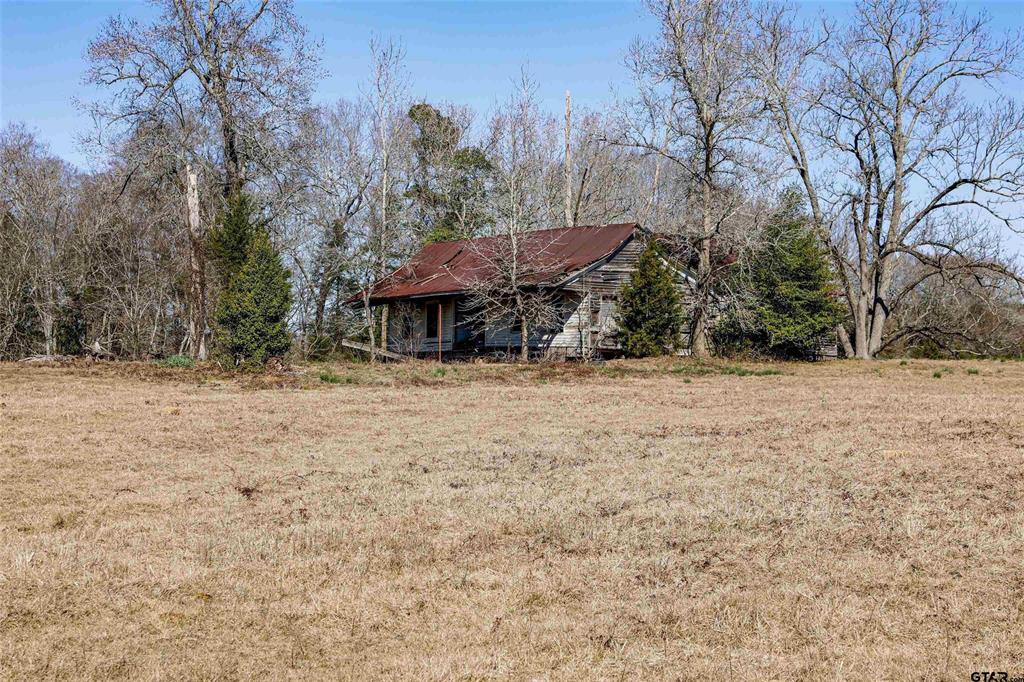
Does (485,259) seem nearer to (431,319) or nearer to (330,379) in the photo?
(431,319)

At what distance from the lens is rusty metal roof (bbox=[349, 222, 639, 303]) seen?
1204 inches

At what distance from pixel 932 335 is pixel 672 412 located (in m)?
23.2

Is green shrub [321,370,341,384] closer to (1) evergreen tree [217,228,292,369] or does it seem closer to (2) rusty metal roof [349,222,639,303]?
(1) evergreen tree [217,228,292,369]

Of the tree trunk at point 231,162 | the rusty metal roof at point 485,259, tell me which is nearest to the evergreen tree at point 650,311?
the rusty metal roof at point 485,259

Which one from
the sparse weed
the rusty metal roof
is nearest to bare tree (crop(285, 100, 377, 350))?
the rusty metal roof

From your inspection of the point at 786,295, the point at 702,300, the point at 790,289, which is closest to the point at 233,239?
the point at 702,300

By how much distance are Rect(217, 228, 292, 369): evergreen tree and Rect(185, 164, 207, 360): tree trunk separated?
216 inches

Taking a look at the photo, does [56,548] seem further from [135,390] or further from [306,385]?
[306,385]

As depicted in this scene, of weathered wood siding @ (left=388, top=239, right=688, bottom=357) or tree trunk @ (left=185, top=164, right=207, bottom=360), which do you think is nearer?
tree trunk @ (left=185, top=164, right=207, bottom=360)

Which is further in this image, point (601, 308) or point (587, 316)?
point (601, 308)

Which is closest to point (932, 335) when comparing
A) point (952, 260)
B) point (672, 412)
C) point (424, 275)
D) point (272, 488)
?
point (952, 260)

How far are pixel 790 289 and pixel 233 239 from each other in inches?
705

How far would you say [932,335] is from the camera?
33.8 meters

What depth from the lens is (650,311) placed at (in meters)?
29.1
